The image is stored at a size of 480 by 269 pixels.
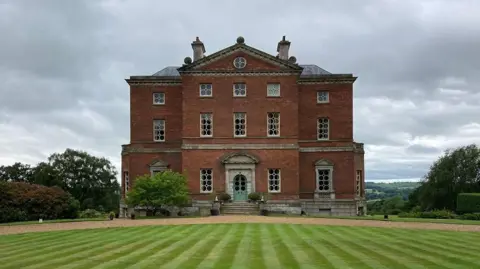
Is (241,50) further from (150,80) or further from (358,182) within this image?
(358,182)

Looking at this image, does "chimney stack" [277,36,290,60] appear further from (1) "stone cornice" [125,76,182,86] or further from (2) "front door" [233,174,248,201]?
(2) "front door" [233,174,248,201]

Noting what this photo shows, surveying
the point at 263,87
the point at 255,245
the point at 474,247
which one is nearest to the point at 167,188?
the point at 263,87

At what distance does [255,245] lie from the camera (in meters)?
17.2

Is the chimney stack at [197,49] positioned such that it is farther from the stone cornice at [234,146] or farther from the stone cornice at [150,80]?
the stone cornice at [234,146]

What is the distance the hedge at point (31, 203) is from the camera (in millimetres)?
37366

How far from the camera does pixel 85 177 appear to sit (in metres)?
76.2

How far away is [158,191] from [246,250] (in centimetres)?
2293

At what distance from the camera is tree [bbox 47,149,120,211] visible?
74750mm

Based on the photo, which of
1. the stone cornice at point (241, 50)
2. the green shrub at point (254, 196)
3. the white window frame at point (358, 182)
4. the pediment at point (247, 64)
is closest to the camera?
the green shrub at point (254, 196)

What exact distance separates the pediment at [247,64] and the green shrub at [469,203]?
15834 millimetres

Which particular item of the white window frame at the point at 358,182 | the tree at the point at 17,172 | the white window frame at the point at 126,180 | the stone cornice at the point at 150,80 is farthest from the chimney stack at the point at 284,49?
the tree at the point at 17,172

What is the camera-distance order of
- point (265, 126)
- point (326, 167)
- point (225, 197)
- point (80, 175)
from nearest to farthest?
point (225, 197)
point (265, 126)
point (326, 167)
point (80, 175)

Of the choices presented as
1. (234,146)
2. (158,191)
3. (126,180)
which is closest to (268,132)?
(234,146)

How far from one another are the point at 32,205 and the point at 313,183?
21557 mm
